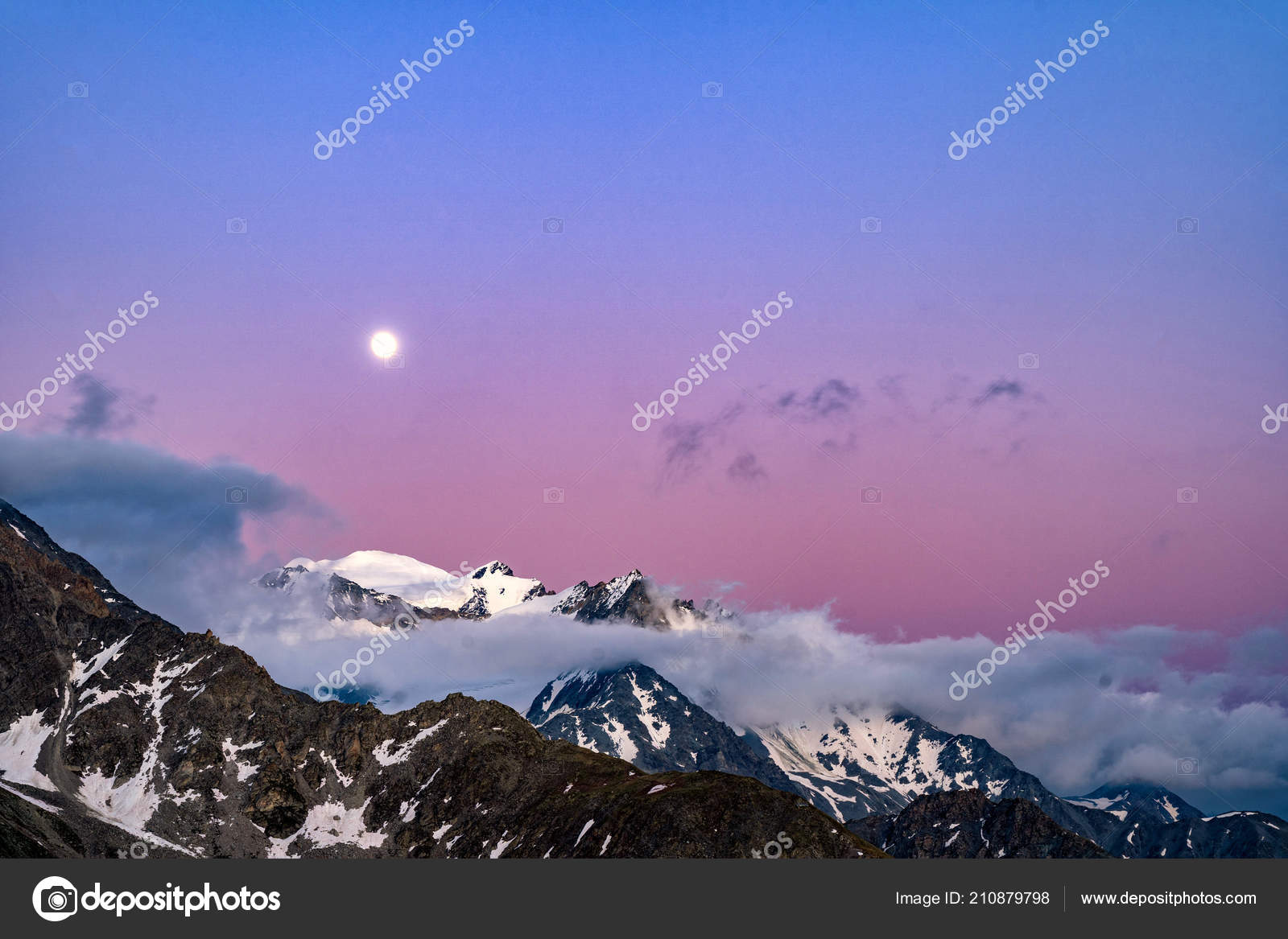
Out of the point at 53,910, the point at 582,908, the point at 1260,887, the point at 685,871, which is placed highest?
the point at 1260,887

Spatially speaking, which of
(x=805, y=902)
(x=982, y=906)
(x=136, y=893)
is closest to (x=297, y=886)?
(x=136, y=893)

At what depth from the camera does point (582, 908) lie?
68312mm

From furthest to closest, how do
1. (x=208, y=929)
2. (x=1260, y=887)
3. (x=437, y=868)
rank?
(x=1260, y=887)
(x=437, y=868)
(x=208, y=929)

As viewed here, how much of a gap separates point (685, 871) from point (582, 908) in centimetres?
1001

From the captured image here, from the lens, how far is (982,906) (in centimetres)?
7444

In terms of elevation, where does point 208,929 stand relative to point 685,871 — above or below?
below

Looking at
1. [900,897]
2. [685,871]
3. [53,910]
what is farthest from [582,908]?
[53,910]

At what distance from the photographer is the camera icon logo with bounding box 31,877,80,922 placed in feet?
221

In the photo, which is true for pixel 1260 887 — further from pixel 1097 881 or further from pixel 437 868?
pixel 437 868

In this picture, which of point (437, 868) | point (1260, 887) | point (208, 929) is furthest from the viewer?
point (1260, 887)

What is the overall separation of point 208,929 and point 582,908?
72.5 feet

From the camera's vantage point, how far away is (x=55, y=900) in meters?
67.4

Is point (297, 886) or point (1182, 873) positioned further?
point (1182, 873)

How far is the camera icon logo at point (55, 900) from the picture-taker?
6731 cm
